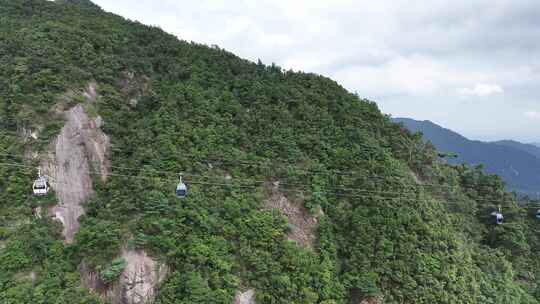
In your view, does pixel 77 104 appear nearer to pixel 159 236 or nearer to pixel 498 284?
pixel 159 236

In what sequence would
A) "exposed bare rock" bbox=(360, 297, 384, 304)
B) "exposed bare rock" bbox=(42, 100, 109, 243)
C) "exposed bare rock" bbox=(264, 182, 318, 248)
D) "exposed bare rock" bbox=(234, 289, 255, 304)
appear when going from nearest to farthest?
"exposed bare rock" bbox=(234, 289, 255, 304), "exposed bare rock" bbox=(42, 100, 109, 243), "exposed bare rock" bbox=(360, 297, 384, 304), "exposed bare rock" bbox=(264, 182, 318, 248)

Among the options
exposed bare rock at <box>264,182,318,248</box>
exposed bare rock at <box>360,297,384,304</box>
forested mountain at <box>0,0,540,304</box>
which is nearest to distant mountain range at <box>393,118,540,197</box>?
forested mountain at <box>0,0,540,304</box>

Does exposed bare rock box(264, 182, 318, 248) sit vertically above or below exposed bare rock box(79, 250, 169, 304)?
above

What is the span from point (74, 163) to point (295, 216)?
42.4ft

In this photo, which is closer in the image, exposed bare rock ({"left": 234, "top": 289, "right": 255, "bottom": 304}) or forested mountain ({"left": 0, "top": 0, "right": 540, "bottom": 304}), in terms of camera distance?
forested mountain ({"left": 0, "top": 0, "right": 540, "bottom": 304})

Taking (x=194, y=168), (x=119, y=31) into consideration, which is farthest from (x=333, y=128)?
(x=119, y=31)

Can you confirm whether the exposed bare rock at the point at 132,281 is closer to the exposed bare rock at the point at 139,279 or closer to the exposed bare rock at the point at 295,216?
the exposed bare rock at the point at 139,279

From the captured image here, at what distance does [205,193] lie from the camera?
58.0ft

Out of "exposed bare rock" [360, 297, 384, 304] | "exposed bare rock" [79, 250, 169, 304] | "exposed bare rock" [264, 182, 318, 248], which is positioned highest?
"exposed bare rock" [264, 182, 318, 248]

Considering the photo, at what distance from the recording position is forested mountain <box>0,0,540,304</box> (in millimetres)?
14422

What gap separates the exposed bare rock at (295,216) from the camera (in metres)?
18.7

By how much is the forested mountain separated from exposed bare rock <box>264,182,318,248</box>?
0.08 metres

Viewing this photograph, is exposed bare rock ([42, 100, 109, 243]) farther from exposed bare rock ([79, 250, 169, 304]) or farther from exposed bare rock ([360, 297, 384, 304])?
exposed bare rock ([360, 297, 384, 304])

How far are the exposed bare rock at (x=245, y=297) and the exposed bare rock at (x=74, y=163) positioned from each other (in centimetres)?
855
